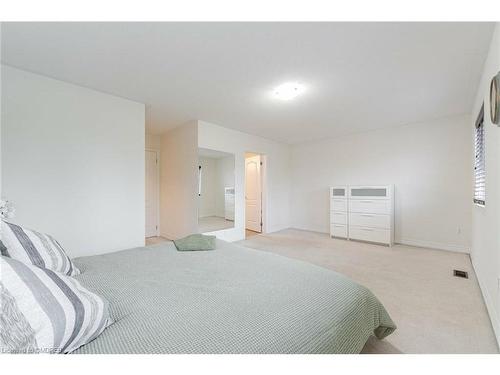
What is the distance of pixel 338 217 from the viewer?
463cm

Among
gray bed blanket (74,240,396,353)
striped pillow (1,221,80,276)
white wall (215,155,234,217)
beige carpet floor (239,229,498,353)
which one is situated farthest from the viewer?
white wall (215,155,234,217)

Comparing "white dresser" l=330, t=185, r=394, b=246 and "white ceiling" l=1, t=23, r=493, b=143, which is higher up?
"white ceiling" l=1, t=23, r=493, b=143

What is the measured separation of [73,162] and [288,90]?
2.68 m

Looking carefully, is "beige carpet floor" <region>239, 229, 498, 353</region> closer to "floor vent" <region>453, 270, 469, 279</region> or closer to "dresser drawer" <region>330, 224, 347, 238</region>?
"floor vent" <region>453, 270, 469, 279</region>

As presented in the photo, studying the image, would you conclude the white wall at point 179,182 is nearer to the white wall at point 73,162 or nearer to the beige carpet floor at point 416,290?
the white wall at point 73,162

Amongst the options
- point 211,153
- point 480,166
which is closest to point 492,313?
point 480,166

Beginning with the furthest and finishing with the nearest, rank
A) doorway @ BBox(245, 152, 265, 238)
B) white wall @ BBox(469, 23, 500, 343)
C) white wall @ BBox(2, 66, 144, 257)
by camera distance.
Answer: doorway @ BBox(245, 152, 265, 238) → white wall @ BBox(2, 66, 144, 257) → white wall @ BBox(469, 23, 500, 343)

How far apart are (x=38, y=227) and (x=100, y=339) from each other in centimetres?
230

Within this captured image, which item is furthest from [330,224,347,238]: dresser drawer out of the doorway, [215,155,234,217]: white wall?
[215,155,234,217]: white wall

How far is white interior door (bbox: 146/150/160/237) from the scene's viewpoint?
15.3ft

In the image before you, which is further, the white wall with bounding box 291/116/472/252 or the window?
the white wall with bounding box 291/116/472/252

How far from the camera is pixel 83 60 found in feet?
6.78

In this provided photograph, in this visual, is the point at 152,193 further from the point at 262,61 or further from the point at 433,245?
the point at 433,245
